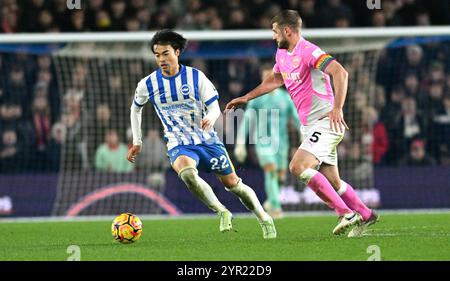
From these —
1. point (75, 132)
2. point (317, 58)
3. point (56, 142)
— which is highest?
point (75, 132)

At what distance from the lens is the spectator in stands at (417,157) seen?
53.0 feet

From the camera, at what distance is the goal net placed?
1614 cm

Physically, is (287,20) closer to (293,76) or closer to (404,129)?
(293,76)

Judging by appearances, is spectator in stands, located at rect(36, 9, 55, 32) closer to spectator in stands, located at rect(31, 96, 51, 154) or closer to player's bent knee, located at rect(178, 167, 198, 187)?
spectator in stands, located at rect(31, 96, 51, 154)

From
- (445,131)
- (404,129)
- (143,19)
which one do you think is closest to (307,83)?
(404,129)

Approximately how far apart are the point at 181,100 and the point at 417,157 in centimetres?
670

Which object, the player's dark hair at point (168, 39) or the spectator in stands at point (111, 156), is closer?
the player's dark hair at point (168, 39)

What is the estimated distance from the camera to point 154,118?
17094mm

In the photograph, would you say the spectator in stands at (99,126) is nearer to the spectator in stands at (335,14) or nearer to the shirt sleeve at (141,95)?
the spectator in stands at (335,14)

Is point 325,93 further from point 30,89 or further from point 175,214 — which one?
point 30,89

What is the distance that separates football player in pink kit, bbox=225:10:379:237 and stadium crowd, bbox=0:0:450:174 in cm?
622

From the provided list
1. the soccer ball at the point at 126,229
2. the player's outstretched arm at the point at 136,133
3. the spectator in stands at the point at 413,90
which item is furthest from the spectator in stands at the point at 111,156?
the soccer ball at the point at 126,229

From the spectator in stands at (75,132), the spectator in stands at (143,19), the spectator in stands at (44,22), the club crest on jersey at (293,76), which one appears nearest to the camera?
the club crest on jersey at (293,76)

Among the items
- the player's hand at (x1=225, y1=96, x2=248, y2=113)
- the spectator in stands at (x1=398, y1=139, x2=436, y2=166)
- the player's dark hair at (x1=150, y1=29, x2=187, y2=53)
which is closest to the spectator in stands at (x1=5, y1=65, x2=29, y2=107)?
the spectator in stands at (x1=398, y1=139, x2=436, y2=166)
